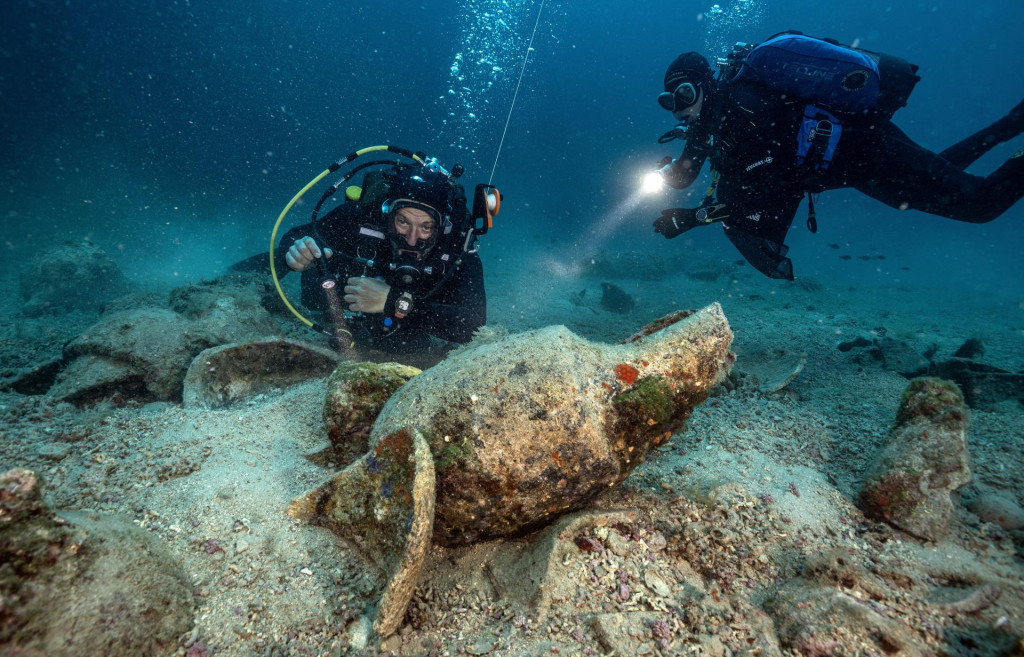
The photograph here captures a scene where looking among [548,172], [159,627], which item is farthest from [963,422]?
[548,172]

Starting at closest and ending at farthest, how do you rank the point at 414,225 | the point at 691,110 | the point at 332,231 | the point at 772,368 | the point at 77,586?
1. the point at 77,586
2. the point at 772,368
3. the point at 414,225
4. the point at 691,110
5. the point at 332,231

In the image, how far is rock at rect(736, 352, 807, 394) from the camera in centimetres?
427

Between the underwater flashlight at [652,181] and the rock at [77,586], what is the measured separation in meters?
7.27

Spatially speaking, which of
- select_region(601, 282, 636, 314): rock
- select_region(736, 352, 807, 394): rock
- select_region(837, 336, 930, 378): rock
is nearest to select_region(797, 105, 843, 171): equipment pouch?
select_region(736, 352, 807, 394): rock

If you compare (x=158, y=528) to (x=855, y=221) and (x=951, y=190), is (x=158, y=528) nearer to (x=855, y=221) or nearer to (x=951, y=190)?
(x=951, y=190)

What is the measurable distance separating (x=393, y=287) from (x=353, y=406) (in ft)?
8.51

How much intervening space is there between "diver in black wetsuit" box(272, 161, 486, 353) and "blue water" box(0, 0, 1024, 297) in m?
14.9

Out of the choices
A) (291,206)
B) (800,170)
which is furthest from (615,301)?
(291,206)

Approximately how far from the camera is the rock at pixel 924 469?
2295mm

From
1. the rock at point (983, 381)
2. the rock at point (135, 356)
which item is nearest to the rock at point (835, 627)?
the rock at point (983, 381)

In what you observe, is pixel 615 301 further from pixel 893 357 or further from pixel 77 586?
pixel 77 586

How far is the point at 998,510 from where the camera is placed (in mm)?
2420

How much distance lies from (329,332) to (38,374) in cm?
273

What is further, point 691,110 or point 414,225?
point 691,110
